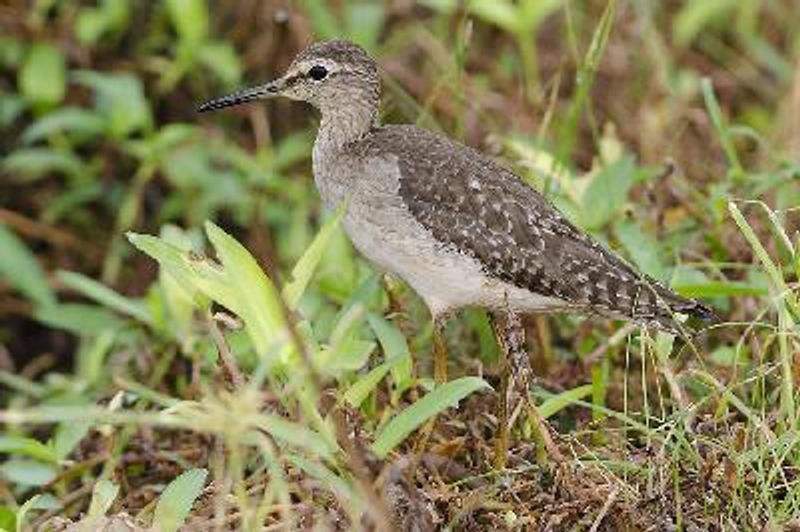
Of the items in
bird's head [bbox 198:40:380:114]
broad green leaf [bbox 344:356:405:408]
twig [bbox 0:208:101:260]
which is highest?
bird's head [bbox 198:40:380:114]

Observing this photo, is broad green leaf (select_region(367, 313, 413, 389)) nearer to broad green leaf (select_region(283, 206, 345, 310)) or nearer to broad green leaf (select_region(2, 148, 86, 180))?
broad green leaf (select_region(283, 206, 345, 310))

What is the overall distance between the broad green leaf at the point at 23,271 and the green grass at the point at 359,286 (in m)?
0.01

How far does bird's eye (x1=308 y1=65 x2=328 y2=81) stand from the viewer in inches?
208

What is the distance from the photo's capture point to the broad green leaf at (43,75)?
7.07 metres

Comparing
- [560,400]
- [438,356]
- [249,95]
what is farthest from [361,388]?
[249,95]

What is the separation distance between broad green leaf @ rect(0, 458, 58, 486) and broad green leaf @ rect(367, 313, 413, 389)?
40.1 inches

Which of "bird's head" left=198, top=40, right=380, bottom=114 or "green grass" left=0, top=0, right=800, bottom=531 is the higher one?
"bird's head" left=198, top=40, right=380, bottom=114

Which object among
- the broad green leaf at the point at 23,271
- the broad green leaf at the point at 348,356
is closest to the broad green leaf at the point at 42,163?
the broad green leaf at the point at 23,271

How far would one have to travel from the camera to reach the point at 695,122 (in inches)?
304

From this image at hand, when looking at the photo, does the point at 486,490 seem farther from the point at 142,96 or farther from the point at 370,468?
the point at 142,96

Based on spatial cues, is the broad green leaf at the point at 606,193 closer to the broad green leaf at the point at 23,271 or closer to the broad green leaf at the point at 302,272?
the broad green leaf at the point at 302,272

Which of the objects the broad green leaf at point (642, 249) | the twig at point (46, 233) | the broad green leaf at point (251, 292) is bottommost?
the twig at point (46, 233)

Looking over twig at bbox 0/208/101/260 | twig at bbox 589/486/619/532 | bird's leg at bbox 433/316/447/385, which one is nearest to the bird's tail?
bird's leg at bbox 433/316/447/385

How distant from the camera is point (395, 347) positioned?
15.8 ft
